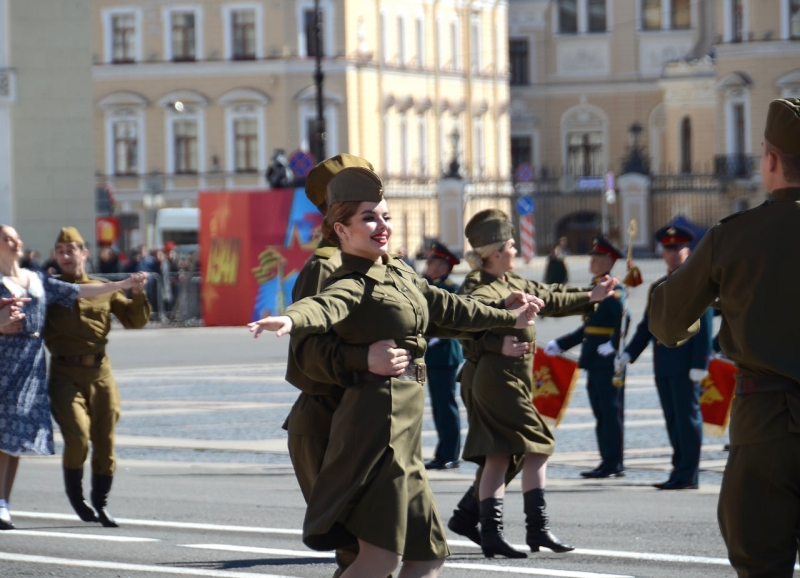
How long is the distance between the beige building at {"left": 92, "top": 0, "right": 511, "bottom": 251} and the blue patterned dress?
49.7 metres

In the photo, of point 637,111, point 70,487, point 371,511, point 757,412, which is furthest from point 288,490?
point 637,111

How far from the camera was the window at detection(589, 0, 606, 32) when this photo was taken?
2916 inches

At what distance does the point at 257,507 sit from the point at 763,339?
596 cm

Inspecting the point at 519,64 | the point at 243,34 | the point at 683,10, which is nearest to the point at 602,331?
the point at 243,34

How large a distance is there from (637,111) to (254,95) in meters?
20.4

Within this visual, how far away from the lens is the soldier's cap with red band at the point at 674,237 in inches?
463

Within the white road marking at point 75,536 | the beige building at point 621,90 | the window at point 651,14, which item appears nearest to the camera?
the white road marking at point 75,536

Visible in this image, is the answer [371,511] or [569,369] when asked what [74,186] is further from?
[371,511]

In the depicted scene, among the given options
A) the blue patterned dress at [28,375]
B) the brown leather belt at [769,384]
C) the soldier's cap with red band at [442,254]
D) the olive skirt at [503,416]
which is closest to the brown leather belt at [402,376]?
the brown leather belt at [769,384]

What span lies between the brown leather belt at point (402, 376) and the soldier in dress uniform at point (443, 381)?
6.73 meters

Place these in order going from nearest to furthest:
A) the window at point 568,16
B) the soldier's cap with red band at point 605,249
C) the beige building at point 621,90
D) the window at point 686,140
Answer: the soldier's cap with red band at point 605,249 → the beige building at point 621,90 → the window at point 686,140 → the window at point 568,16

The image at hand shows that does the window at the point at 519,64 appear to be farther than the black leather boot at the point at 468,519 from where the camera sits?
Yes

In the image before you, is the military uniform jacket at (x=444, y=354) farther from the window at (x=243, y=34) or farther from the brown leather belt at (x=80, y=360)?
the window at (x=243, y=34)

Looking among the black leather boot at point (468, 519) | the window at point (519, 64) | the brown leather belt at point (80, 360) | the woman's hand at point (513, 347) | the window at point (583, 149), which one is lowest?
the black leather boot at point (468, 519)
